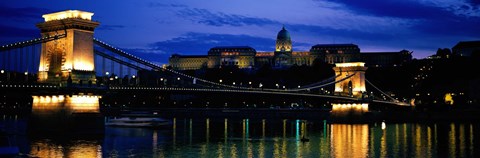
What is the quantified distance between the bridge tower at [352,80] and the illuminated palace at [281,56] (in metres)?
92.0

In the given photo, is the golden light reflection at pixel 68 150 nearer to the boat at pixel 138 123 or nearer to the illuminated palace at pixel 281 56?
the boat at pixel 138 123

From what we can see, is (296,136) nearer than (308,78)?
Yes

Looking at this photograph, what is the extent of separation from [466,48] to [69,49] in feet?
358

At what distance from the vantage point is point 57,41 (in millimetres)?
41438

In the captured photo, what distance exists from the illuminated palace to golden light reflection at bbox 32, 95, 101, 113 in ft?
434

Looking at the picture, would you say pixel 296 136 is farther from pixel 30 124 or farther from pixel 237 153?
pixel 30 124

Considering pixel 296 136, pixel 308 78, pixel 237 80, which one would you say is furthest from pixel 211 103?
pixel 296 136

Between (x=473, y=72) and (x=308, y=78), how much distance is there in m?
30.6

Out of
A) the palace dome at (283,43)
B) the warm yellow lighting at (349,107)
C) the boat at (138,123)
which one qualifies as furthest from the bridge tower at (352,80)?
the palace dome at (283,43)

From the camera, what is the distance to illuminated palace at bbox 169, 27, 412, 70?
171 metres

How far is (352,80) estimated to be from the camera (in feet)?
252

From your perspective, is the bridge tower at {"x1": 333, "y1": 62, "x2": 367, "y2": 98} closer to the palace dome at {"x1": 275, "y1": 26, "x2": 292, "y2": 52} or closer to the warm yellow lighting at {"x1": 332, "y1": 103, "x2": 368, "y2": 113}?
the warm yellow lighting at {"x1": 332, "y1": 103, "x2": 368, "y2": 113}

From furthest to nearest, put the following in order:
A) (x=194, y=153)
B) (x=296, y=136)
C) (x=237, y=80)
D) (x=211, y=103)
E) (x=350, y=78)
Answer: (x=237, y=80)
(x=211, y=103)
(x=350, y=78)
(x=296, y=136)
(x=194, y=153)

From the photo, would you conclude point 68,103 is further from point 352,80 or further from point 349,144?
point 352,80
